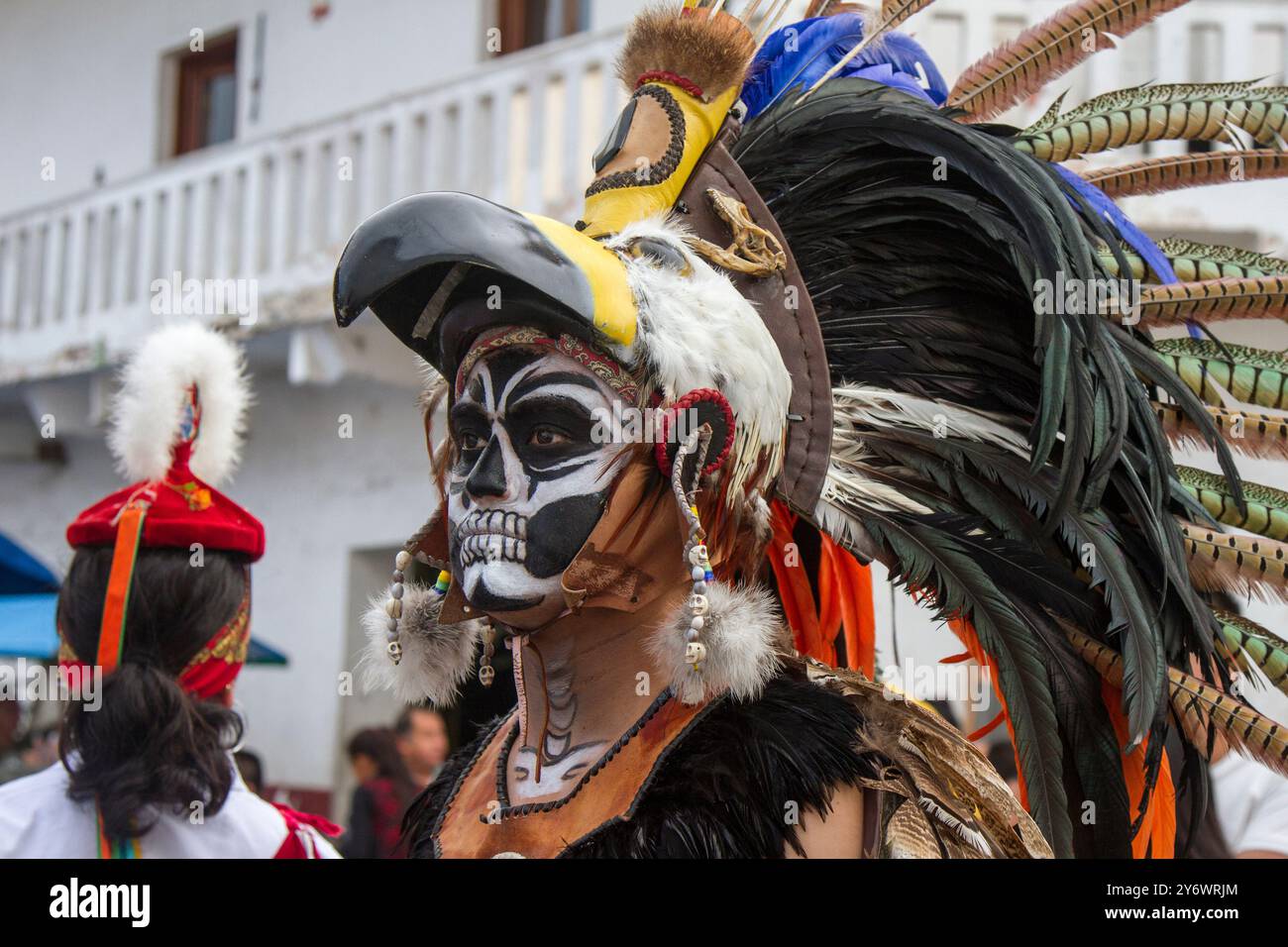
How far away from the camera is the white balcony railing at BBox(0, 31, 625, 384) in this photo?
7.99 m

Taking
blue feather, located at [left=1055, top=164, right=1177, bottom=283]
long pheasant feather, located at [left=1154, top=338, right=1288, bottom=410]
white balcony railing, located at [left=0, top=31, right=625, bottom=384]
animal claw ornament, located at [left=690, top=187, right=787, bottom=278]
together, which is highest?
white balcony railing, located at [left=0, top=31, right=625, bottom=384]

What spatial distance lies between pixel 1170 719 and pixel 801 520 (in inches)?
27.3

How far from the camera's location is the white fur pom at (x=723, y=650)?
226 cm

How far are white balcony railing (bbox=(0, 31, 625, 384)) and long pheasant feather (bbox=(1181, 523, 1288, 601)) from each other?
5.49 meters

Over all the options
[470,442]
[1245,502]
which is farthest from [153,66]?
[1245,502]

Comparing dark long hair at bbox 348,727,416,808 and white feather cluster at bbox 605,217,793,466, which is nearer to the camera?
white feather cluster at bbox 605,217,793,466

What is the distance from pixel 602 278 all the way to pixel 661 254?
0.53 feet

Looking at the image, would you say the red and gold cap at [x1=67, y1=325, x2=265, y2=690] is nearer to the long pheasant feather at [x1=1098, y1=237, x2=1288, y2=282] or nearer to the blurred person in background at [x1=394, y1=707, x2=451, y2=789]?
the long pheasant feather at [x1=1098, y1=237, x2=1288, y2=282]

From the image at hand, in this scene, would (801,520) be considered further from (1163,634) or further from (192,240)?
(192,240)

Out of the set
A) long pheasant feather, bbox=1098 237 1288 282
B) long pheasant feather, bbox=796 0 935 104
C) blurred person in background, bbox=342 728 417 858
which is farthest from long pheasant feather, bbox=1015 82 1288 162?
blurred person in background, bbox=342 728 417 858

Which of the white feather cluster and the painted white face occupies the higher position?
the white feather cluster

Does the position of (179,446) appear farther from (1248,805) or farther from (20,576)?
(20,576)

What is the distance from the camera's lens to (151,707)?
292cm

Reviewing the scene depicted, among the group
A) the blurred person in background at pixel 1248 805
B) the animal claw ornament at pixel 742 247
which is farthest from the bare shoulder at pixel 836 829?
the blurred person in background at pixel 1248 805
